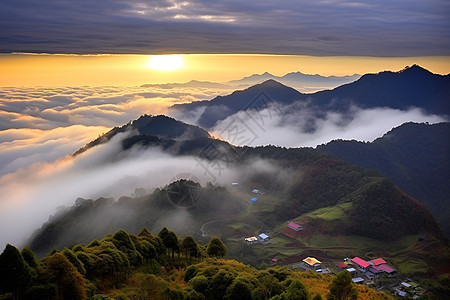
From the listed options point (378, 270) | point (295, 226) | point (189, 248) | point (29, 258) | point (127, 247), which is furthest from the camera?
point (295, 226)

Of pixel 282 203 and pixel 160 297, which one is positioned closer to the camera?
pixel 160 297

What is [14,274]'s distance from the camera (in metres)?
24.4

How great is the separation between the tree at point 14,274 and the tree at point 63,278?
4.51 ft

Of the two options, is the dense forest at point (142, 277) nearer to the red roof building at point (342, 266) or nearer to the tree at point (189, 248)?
the tree at point (189, 248)

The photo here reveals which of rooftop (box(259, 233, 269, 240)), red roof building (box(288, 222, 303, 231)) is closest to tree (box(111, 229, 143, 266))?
rooftop (box(259, 233, 269, 240))

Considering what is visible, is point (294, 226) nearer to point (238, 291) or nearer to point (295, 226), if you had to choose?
point (295, 226)

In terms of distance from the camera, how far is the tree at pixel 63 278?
25.4 m

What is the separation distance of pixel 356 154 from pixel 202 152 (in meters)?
92.2

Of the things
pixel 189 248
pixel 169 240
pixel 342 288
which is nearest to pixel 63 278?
pixel 169 240

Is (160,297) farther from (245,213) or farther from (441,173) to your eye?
(441,173)

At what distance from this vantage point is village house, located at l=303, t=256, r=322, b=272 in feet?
268

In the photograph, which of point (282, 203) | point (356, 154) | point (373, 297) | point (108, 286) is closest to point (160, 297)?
point (108, 286)

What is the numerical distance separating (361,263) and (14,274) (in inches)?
3136

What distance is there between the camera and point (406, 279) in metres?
79.1
